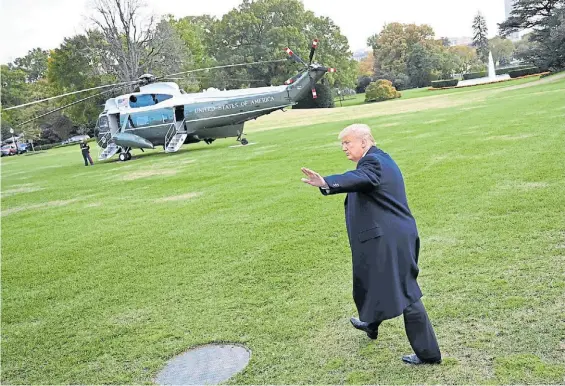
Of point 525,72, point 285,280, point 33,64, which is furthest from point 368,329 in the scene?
point 33,64

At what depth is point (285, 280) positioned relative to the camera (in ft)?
21.2

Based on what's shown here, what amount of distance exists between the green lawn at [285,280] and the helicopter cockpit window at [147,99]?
12.2 metres

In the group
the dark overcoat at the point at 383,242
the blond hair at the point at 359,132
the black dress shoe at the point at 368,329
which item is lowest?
the black dress shoe at the point at 368,329

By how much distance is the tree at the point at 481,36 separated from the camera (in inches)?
4385

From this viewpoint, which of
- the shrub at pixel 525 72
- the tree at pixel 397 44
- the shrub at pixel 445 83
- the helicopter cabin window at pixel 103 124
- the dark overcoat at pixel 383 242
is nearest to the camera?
the dark overcoat at pixel 383 242

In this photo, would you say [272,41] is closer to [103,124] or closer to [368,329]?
[103,124]

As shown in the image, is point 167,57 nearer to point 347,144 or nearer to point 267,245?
point 267,245

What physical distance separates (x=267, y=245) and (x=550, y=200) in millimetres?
4327

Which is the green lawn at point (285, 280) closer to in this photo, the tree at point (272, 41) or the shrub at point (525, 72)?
the shrub at point (525, 72)

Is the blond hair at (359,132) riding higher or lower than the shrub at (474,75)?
lower

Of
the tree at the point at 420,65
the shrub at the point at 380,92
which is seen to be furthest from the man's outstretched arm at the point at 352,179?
the tree at the point at 420,65

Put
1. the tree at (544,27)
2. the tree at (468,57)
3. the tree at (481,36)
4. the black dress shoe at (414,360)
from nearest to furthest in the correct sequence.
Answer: the black dress shoe at (414,360)
the tree at (544,27)
the tree at (468,57)
the tree at (481,36)

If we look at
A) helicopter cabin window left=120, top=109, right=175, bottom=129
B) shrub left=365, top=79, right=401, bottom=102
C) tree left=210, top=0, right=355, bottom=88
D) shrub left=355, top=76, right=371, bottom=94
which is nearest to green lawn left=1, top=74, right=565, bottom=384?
helicopter cabin window left=120, top=109, right=175, bottom=129

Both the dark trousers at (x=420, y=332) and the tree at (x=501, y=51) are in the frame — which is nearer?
the dark trousers at (x=420, y=332)
